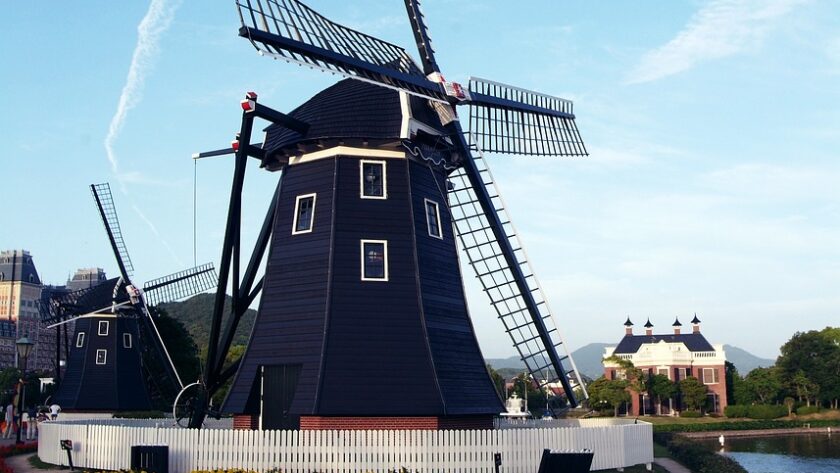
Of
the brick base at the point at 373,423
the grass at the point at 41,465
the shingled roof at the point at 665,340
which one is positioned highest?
the shingled roof at the point at 665,340

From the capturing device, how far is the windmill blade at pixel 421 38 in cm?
2655

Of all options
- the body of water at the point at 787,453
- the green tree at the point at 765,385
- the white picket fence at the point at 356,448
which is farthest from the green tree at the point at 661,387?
the white picket fence at the point at 356,448

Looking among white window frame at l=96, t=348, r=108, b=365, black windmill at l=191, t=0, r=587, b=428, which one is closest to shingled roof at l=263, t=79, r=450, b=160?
black windmill at l=191, t=0, r=587, b=428

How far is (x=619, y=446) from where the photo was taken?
24828 mm

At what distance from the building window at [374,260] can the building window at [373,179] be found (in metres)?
1.45

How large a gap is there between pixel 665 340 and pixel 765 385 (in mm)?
13452

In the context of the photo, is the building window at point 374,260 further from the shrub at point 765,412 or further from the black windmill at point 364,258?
the shrub at point 765,412

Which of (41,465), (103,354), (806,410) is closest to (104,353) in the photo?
(103,354)

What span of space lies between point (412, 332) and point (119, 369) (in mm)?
36761

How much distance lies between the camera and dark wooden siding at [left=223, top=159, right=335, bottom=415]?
23.3m

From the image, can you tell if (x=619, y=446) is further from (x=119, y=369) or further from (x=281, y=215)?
(x=119, y=369)

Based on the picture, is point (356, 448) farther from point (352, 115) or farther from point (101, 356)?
point (101, 356)

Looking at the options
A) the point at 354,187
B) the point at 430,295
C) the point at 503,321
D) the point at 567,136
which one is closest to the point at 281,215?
the point at 354,187

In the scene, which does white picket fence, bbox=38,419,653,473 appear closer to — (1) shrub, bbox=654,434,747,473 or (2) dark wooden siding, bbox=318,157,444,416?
(2) dark wooden siding, bbox=318,157,444,416
